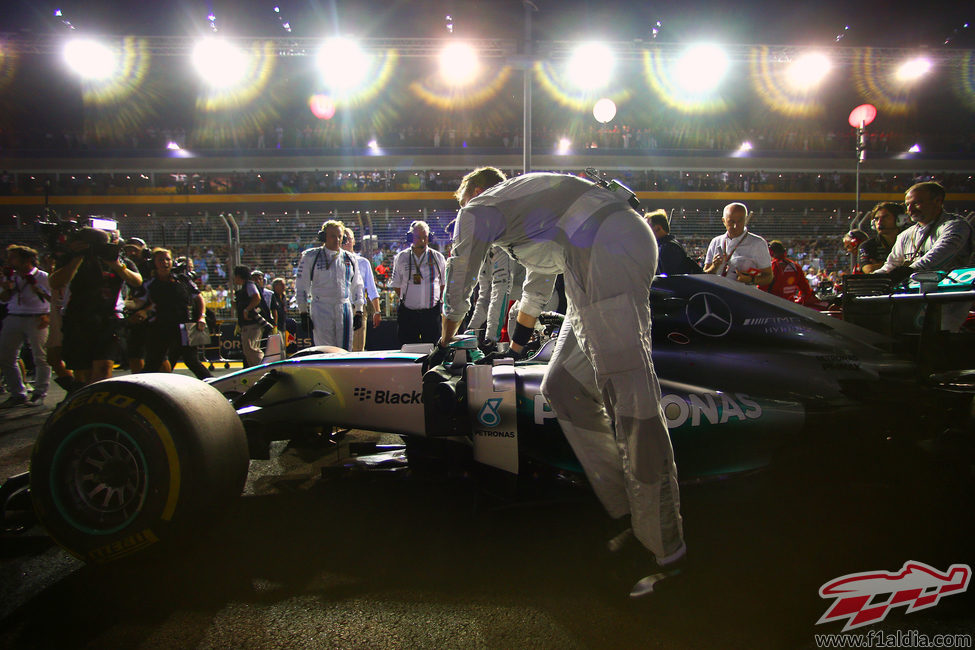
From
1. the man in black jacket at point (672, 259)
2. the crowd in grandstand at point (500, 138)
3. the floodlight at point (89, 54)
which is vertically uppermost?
the crowd in grandstand at point (500, 138)

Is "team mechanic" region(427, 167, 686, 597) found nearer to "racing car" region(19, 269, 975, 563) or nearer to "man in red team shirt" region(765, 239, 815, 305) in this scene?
"racing car" region(19, 269, 975, 563)

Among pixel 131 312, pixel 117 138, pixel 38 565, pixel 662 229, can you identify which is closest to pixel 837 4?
pixel 662 229

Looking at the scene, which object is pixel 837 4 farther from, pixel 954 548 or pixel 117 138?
pixel 117 138

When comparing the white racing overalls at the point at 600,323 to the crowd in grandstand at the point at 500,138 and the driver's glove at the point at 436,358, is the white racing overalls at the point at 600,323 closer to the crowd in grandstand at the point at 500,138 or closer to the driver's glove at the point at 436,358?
the driver's glove at the point at 436,358

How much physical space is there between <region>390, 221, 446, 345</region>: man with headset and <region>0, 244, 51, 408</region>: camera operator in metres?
3.93

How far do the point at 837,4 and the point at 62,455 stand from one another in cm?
1893

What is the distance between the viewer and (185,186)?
23812mm

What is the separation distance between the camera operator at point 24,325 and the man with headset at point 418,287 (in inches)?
155

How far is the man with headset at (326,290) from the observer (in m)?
5.55

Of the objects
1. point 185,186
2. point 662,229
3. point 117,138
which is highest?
point 117,138

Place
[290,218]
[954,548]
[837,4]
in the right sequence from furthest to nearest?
[290,218] < [837,4] < [954,548]

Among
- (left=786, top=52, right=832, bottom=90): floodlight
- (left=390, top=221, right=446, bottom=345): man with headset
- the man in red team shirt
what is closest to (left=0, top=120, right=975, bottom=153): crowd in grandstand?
(left=786, top=52, right=832, bottom=90): floodlight

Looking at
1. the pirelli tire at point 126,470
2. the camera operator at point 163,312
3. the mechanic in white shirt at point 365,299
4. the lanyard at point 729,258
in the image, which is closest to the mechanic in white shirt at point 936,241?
the lanyard at point 729,258

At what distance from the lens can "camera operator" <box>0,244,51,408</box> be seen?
5.64 m
